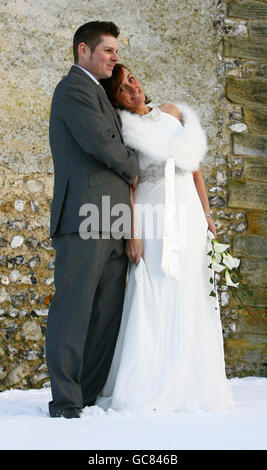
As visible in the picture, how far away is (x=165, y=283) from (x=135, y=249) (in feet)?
0.62

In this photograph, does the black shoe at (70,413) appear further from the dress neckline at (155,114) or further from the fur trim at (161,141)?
the dress neckline at (155,114)

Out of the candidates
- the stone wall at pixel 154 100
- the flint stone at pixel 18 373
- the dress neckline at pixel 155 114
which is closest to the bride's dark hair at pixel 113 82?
the dress neckline at pixel 155 114

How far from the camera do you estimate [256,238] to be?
428cm

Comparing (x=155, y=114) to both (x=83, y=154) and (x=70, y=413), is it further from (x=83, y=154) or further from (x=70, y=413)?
(x=70, y=413)

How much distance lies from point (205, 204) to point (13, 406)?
50.0 inches

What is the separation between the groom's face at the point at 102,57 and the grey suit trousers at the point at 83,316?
2.31 ft

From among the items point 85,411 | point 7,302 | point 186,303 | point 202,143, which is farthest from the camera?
point 7,302

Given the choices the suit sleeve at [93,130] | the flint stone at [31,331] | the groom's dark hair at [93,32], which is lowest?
the flint stone at [31,331]

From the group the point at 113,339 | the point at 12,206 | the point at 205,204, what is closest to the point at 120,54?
the point at 12,206

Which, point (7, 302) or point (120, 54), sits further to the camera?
point (120, 54)

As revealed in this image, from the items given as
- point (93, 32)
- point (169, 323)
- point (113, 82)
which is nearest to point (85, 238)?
point (169, 323)

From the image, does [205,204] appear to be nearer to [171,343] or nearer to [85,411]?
[171,343]

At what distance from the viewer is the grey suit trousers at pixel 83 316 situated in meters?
2.62

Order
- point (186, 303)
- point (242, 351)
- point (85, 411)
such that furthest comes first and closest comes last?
point (242, 351)
point (186, 303)
point (85, 411)
